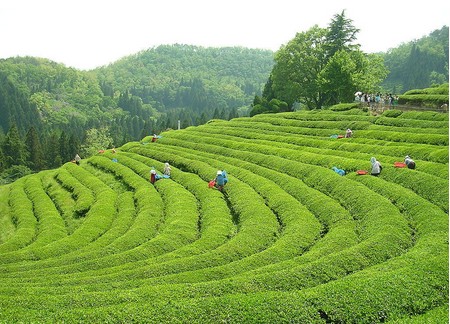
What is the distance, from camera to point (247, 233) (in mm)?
19969

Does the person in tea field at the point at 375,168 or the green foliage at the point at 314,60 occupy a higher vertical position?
the green foliage at the point at 314,60

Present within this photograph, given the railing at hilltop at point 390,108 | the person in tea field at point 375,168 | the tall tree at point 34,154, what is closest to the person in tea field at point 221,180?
the person in tea field at point 375,168

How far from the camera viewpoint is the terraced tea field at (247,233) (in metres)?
11.3

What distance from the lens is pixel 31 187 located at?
132 feet

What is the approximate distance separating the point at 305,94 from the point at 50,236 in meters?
46.7

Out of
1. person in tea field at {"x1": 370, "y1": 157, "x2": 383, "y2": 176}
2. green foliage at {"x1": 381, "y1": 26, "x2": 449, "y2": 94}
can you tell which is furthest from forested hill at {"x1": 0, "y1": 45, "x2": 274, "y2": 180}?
person in tea field at {"x1": 370, "y1": 157, "x2": 383, "y2": 176}

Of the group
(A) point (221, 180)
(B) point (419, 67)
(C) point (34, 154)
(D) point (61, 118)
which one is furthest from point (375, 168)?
(D) point (61, 118)

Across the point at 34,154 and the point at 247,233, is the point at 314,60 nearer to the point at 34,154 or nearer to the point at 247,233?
the point at 247,233

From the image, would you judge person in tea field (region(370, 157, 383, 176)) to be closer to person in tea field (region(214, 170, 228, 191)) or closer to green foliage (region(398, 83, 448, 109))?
person in tea field (region(214, 170, 228, 191))

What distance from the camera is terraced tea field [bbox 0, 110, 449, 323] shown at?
11.3m

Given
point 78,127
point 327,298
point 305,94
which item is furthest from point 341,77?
point 78,127

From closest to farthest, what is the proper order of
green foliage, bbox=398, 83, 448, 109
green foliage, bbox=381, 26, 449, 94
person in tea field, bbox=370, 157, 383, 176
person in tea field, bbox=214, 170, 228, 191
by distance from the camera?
1. person in tea field, bbox=370, 157, 383, 176
2. person in tea field, bbox=214, 170, 228, 191
3. green foliage, bbox=398, 83, 448, 109
4. green foliage, bbox=381, 26, 449, 94

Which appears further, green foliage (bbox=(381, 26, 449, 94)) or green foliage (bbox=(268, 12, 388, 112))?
green foliage (bbox=(381, 26, 449, 94))

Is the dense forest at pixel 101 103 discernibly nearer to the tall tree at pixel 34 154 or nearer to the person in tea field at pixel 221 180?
the tall tree at pixel 34 154
